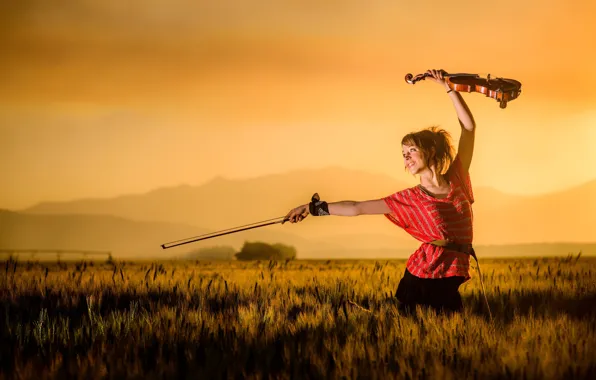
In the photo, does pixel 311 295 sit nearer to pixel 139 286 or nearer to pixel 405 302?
pixel 405 302

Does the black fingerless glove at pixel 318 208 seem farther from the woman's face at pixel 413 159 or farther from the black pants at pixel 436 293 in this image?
the black pants at pixel 436 293

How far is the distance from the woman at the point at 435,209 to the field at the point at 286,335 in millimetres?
358

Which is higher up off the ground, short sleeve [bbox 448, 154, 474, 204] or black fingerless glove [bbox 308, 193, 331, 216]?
short sleeve [bbox 448, 154, 474, 204]

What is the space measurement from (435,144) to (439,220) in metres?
0.60

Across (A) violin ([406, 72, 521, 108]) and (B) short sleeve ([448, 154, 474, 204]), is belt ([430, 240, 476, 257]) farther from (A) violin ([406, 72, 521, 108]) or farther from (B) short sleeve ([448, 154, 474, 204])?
(A) violin ([406, 72, 521, 108])

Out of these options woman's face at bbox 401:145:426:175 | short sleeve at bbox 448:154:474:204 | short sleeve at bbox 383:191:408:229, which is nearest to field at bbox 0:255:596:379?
short sleeve at bbox 383:191:408:229

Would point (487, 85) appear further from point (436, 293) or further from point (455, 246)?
point (436, 293)

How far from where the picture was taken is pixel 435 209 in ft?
20.6

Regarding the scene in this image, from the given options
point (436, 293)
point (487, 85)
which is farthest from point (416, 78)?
point (436, 293)

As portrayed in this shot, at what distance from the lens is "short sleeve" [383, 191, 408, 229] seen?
6.46 metres

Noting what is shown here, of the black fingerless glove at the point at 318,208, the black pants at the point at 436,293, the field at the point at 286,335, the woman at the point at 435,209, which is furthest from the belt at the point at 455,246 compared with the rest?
the black fingerless glove at the point at 318,208

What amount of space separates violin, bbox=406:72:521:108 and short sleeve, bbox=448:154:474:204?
0.57m

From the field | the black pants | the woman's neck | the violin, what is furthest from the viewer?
the black pants

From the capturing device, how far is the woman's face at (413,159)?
6.19 meters
